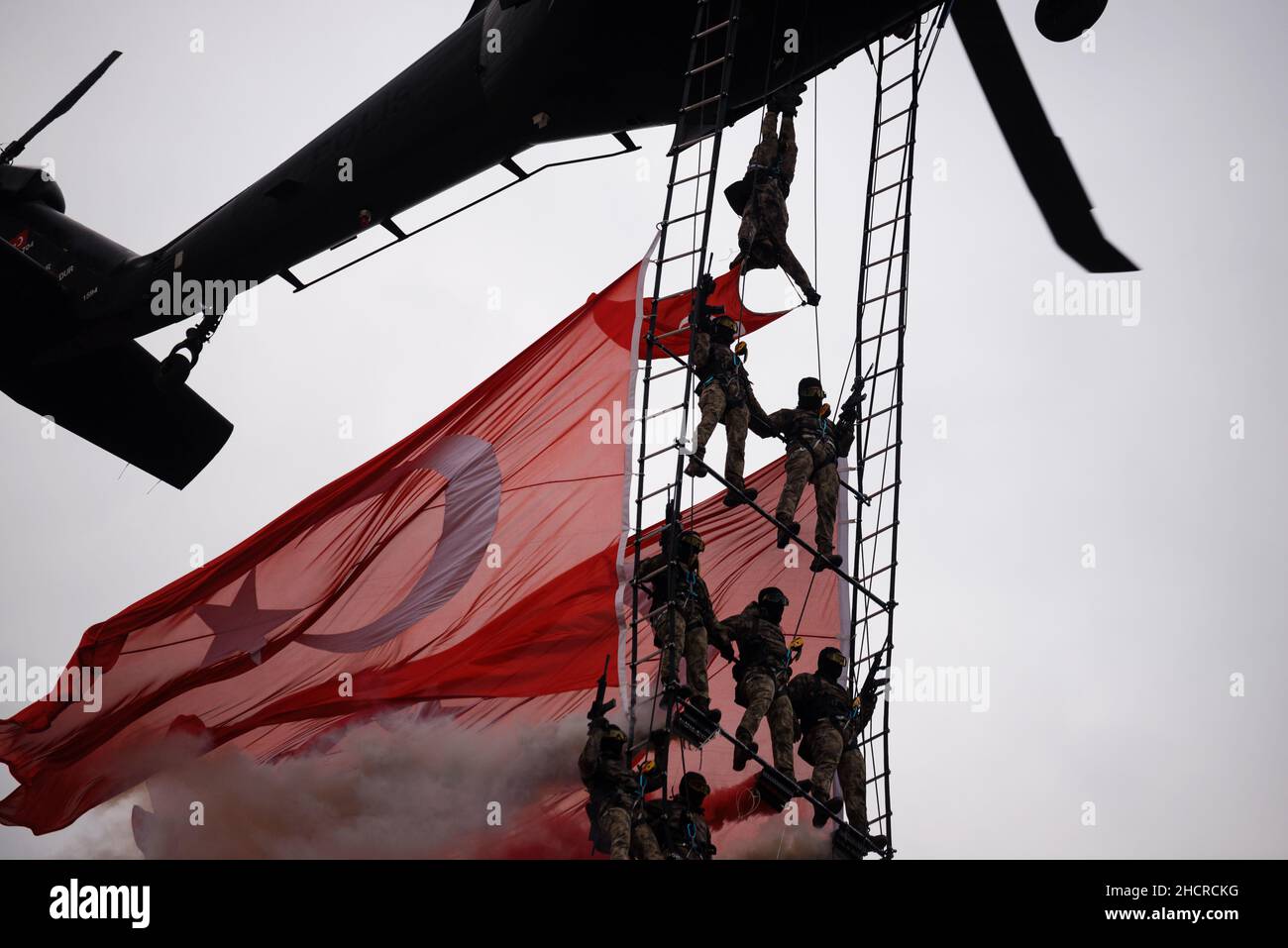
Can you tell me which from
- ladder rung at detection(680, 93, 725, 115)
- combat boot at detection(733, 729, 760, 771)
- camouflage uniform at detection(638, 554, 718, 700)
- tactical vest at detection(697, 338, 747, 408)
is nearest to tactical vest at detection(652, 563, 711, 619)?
camouflage uniform at detection(638, 554, 718, 700)

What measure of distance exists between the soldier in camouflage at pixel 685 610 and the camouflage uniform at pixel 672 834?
84 cm

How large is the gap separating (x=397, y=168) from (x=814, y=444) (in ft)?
17.1

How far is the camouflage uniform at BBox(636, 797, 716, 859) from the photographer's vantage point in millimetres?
11273

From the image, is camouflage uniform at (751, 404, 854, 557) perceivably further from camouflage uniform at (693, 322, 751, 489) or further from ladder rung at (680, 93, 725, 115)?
ladder rung at (680, 93, 725, 115)

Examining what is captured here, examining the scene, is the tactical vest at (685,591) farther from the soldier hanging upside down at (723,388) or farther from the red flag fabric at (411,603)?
the red flag fabric at (411,603)

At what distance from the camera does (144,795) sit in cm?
1423

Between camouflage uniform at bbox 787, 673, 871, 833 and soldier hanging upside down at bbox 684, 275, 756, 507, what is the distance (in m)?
1.71

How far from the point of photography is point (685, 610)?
11766 millimetres

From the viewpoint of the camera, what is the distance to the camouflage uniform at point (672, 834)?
11.3 m

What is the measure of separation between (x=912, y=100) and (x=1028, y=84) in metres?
2.14

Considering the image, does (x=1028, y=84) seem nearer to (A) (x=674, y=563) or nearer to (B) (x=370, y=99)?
(A) (x=674, y=563)

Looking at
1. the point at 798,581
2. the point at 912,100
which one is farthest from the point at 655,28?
the point at 798,581

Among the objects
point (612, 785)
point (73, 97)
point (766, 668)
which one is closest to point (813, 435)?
point (766, 668)

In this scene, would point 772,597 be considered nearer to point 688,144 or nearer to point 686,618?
point 686,618
